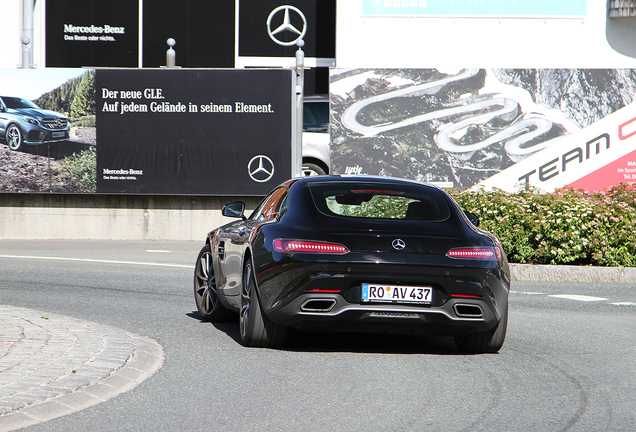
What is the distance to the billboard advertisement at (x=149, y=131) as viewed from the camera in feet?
62.1

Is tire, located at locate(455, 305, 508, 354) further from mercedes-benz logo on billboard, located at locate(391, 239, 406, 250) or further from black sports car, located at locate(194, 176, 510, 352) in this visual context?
mercedes-benz logo on billboard, located at locate(391, 239, 406, 250)

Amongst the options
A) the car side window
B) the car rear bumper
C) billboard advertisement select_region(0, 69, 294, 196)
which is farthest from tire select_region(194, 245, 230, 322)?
billboard advertisement select_region(0, 69, 294, 196)

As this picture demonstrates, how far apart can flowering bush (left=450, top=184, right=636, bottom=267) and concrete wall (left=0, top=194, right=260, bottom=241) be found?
7.66m

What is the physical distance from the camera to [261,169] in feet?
62.1

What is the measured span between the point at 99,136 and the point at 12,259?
5.53 m

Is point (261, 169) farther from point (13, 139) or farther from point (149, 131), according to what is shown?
point (13, 139)

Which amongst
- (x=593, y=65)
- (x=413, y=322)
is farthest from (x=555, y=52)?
(x=413, y=322)

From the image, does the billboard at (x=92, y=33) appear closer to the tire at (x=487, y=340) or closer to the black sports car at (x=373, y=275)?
the black sports car at (x=373, y=275)

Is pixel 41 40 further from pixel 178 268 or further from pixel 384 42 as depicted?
pixel 178 268

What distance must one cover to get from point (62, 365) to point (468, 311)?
2737 mm

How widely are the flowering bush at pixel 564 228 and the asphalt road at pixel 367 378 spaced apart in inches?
106

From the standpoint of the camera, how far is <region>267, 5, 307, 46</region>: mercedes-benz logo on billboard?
2334cm

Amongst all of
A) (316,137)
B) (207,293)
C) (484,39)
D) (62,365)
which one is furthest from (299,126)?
(62,365)

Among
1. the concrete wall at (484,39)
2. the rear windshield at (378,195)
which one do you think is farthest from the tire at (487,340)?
the concrete wall at (484,39)
